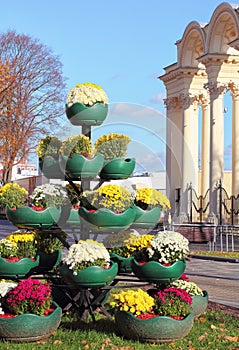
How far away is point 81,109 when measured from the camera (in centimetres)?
955

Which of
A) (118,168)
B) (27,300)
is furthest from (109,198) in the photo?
(27,300)

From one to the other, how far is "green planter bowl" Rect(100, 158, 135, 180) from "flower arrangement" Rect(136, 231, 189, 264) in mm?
981

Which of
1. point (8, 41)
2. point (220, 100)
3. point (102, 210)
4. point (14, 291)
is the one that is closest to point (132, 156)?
point (102, 210)

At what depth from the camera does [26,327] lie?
8.19 m

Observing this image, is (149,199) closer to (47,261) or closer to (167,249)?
(167,249)

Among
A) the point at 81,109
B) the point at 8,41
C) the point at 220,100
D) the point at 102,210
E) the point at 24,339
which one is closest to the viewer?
the point at 24,339

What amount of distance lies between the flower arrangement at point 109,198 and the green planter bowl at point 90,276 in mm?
860

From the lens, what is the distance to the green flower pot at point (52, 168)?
9.62m

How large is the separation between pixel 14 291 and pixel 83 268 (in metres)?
0.88

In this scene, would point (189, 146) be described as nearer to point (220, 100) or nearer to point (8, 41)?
point (220, 100)

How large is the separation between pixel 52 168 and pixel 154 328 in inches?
107

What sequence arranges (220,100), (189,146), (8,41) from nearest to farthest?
(220,100) < (189,146) < (8,41)

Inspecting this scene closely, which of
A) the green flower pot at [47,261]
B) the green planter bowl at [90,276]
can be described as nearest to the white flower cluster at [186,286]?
the green planter bowl at [90,276]

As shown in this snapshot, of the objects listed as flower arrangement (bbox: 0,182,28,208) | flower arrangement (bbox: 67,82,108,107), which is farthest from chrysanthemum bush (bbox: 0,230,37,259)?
flower arrangement (bbox: 67,82,108,107)
